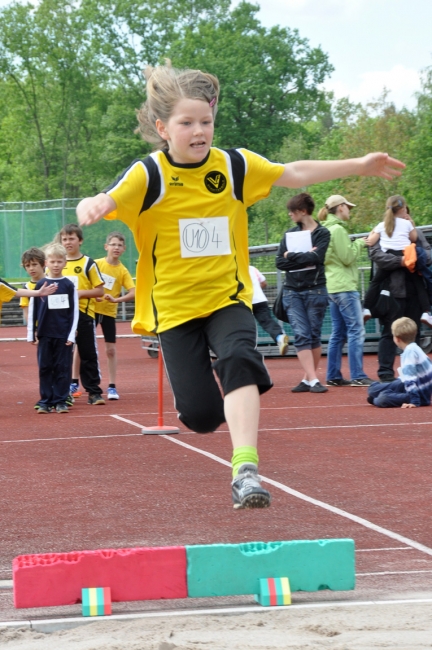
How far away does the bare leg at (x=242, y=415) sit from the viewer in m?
4.76

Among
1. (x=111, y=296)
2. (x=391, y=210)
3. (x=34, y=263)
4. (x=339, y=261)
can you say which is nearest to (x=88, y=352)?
(x=111, y=296)

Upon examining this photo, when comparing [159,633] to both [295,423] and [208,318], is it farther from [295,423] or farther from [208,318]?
[295,423]

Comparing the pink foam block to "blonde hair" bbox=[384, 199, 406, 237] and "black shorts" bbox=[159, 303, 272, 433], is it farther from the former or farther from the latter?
"blonde hair" bbox=[384, 199, 406, 237]

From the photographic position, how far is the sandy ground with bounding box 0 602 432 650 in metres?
3.73

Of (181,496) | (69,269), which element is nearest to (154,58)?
(69,269)

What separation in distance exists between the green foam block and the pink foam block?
7cm

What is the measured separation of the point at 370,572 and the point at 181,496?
2.04m

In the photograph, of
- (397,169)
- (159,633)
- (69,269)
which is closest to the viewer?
(159,633)

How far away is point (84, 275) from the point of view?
40.5 feet

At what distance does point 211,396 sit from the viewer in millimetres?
5121

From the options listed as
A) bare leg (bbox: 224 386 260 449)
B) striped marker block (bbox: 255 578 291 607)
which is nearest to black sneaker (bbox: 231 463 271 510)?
bare leg (bbox: 224 386 260 449)

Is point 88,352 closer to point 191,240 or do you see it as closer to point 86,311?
point 86,311

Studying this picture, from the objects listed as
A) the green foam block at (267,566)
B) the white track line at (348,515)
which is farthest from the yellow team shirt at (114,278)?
the green foam block at (267,566)

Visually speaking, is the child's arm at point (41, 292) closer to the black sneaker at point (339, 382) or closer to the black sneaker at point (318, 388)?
the black sneaker at point (318, 388)
